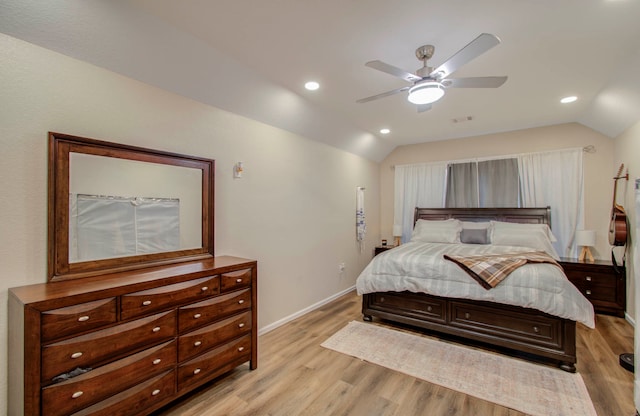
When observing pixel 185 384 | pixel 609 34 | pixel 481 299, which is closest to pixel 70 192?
pixel 185 384

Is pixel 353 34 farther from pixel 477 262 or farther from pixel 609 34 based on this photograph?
pixel 477 262

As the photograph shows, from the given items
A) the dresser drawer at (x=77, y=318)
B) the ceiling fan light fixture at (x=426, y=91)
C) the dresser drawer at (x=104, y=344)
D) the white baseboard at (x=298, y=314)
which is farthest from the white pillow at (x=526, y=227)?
the dresser drawer at (x=77, y=318)

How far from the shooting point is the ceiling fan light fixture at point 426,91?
219 cm

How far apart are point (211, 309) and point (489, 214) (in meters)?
4.47

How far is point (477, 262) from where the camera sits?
2.92 meters

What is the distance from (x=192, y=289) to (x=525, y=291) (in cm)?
281

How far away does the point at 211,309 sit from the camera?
2115 mm

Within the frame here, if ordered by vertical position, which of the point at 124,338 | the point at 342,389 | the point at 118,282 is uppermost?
the point at 118,282

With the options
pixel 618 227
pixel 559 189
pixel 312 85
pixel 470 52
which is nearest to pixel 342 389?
pixel 470 52

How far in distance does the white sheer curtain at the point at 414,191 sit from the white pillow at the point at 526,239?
1.20 m

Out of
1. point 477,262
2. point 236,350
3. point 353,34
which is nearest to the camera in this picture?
point 353,34

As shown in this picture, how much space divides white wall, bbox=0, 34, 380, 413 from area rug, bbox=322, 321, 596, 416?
115 cm

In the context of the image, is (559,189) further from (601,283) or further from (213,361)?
(213,361)

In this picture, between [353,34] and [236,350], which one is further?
[236,350]
